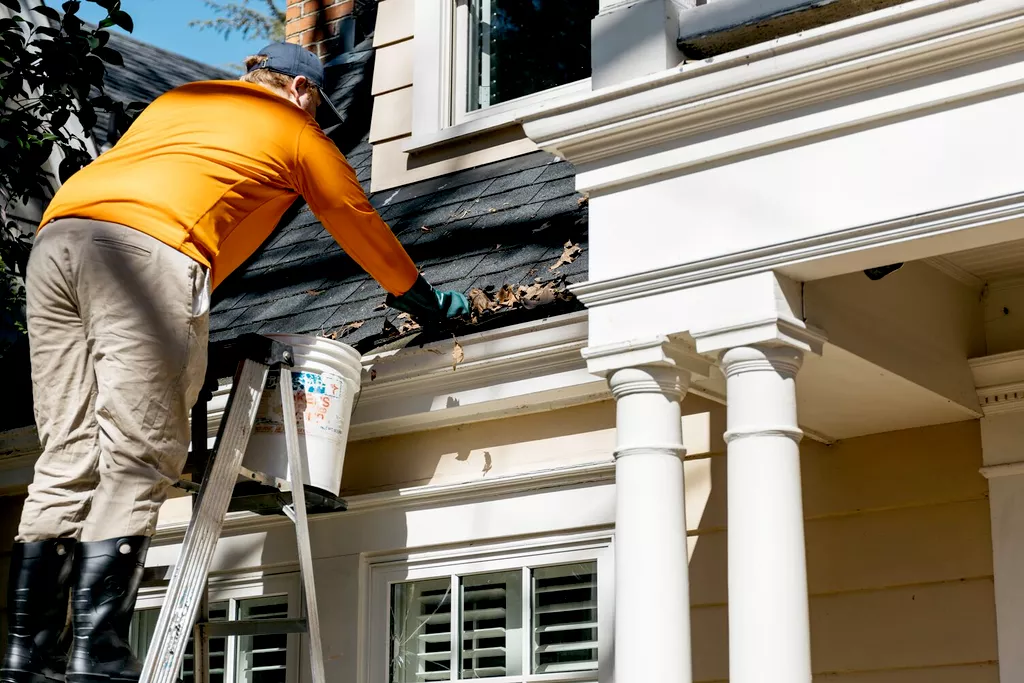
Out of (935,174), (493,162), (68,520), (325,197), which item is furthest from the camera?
(493,162)

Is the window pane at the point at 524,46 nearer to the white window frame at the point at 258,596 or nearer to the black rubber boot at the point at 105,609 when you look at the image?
the white window frame at the point at 258,596

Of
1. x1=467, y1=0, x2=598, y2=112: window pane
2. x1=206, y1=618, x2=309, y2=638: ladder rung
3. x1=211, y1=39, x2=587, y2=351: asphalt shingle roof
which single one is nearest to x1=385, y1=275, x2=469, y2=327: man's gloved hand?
x1=211, y1=39, x2=587, y2=351: asphalt shingle roof

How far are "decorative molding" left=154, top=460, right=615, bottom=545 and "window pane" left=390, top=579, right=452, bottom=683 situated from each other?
0.31m

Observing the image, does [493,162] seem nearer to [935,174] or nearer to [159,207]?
[159,207]

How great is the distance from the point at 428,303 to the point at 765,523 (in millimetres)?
1705

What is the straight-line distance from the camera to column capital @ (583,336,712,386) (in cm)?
389

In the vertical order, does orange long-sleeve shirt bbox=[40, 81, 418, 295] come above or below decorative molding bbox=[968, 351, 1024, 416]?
above

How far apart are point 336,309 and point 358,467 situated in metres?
0.65

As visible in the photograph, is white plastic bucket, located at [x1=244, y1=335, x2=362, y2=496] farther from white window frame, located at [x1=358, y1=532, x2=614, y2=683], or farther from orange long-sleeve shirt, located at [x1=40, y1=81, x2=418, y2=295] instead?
white window frame, located at [x1=358, y1=532, x2=614, y2=683]

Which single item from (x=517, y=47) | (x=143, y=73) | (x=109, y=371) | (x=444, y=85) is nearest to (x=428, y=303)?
(x=109, y=371)

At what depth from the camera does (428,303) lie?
16.0 feet

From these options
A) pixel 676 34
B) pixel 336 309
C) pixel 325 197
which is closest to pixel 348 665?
pixel 336 309

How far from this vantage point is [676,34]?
4109mm

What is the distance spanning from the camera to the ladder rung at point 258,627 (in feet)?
13.9
